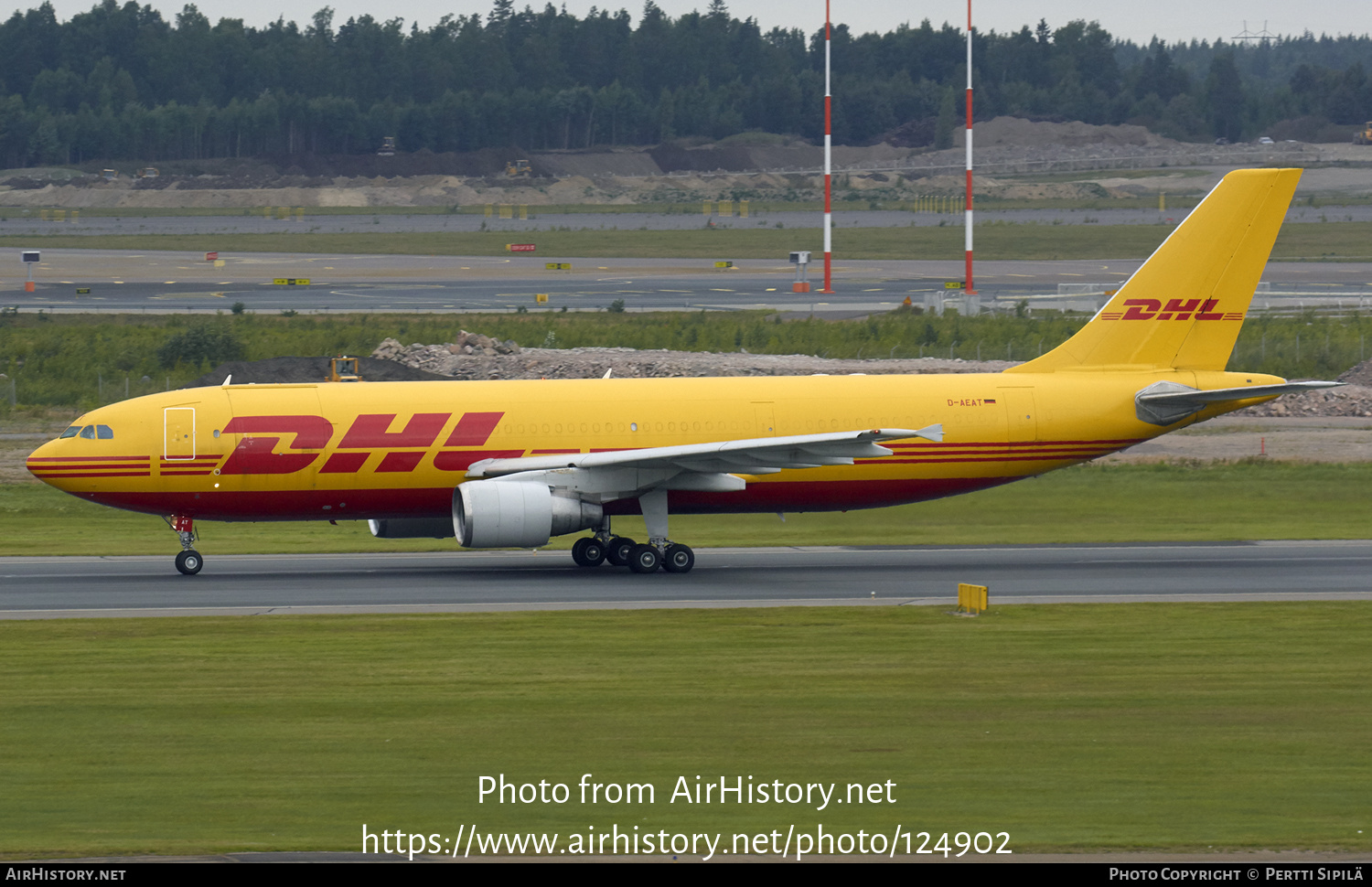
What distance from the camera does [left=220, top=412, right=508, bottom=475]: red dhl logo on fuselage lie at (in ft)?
120

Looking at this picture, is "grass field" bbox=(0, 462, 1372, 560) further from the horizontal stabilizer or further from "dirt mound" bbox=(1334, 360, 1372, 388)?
"dirt mound" bbox=(1334, 360, 1372, 388)

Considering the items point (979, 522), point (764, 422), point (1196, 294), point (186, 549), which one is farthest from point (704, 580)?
point (1196, 294)

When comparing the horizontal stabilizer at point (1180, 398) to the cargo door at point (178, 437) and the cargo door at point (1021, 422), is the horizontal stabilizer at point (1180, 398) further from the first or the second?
the cargo door at point (178, 437)

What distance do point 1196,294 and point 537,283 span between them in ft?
229

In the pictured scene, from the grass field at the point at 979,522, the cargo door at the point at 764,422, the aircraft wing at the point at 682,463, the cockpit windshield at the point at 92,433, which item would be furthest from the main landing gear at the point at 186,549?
the cargo door at the point at 764,422

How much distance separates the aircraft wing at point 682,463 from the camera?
35.4m

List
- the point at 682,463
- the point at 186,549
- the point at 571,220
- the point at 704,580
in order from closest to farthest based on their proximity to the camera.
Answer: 1. the point at 682,463
2. the point at 704,580
3. the point at 186,549
4. the point at 571,220

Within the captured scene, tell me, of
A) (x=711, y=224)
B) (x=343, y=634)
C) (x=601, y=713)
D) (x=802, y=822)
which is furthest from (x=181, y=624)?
(x=711, y=224)

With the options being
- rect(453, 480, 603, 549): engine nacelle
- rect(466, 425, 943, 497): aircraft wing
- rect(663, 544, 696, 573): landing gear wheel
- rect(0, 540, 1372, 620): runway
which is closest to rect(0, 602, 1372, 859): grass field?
rect(0, 540, 1372, 620): runway

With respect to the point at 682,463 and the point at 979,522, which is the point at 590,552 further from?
the point at 979,522

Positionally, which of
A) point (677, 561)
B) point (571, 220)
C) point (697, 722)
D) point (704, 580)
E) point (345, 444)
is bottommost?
point (704, 580)

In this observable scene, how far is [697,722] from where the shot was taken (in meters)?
22.1

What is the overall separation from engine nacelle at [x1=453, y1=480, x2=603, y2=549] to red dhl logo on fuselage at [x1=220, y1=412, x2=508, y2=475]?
174 centimetres
